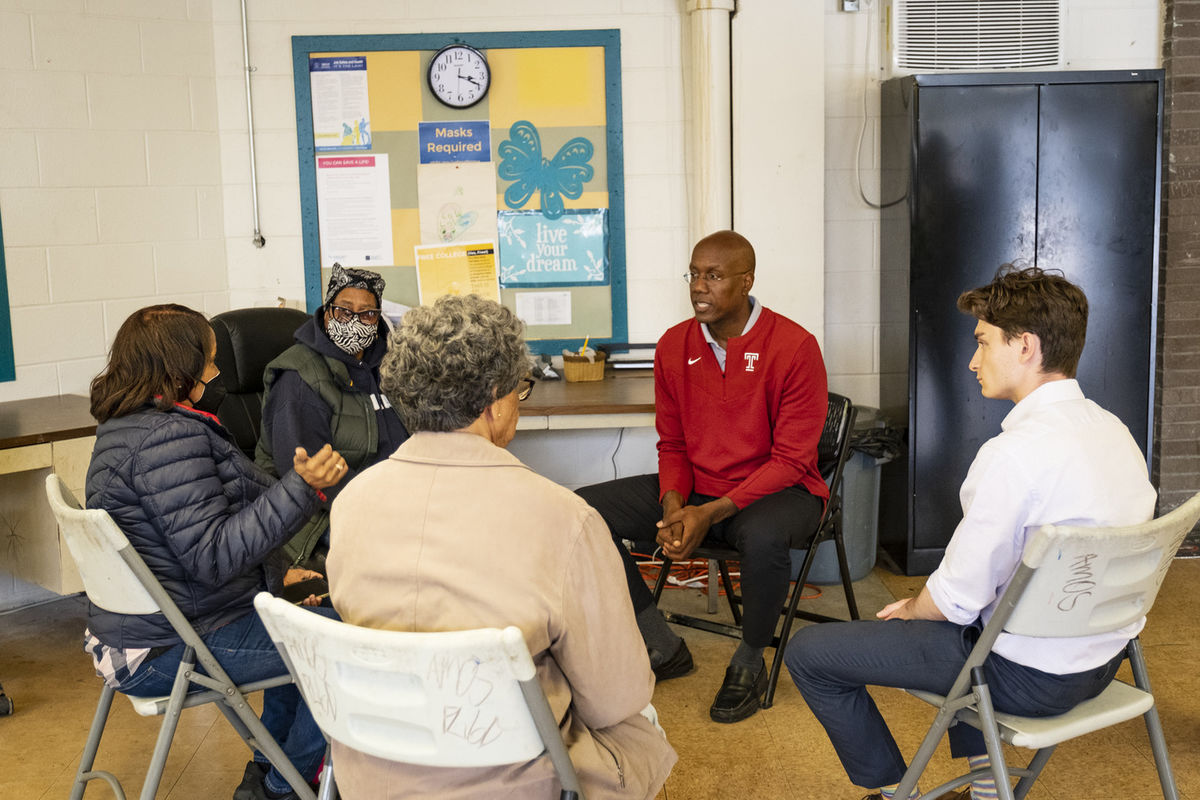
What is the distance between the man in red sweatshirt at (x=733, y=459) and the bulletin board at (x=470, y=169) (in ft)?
3.59

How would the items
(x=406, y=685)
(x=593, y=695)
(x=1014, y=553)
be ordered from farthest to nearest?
1. (x=1014, y=553)
2. (x=593, y=695)
3. (x=406, y=685)

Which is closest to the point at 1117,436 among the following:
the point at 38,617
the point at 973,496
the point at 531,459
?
the point at 973,496

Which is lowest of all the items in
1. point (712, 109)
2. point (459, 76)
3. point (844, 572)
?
point (844, 572)

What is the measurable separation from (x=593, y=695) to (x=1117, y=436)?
1.05m

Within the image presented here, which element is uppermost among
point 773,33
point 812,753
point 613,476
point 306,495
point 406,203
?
point 773,33

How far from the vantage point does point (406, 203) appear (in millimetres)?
4348

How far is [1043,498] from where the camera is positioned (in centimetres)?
195

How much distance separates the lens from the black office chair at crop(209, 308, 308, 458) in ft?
11.7

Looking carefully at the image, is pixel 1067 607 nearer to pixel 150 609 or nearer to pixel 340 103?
pixel 150 609

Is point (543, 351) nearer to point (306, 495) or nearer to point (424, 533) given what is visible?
point (306, 495)

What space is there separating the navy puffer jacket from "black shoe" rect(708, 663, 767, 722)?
4.33 ft

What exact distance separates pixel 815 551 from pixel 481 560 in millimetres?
1876

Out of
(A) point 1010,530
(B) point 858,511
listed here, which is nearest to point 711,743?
(A) point 1010,530

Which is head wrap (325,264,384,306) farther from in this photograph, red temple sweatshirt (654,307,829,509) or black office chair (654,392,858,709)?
black office chair (654,392,858,709)
